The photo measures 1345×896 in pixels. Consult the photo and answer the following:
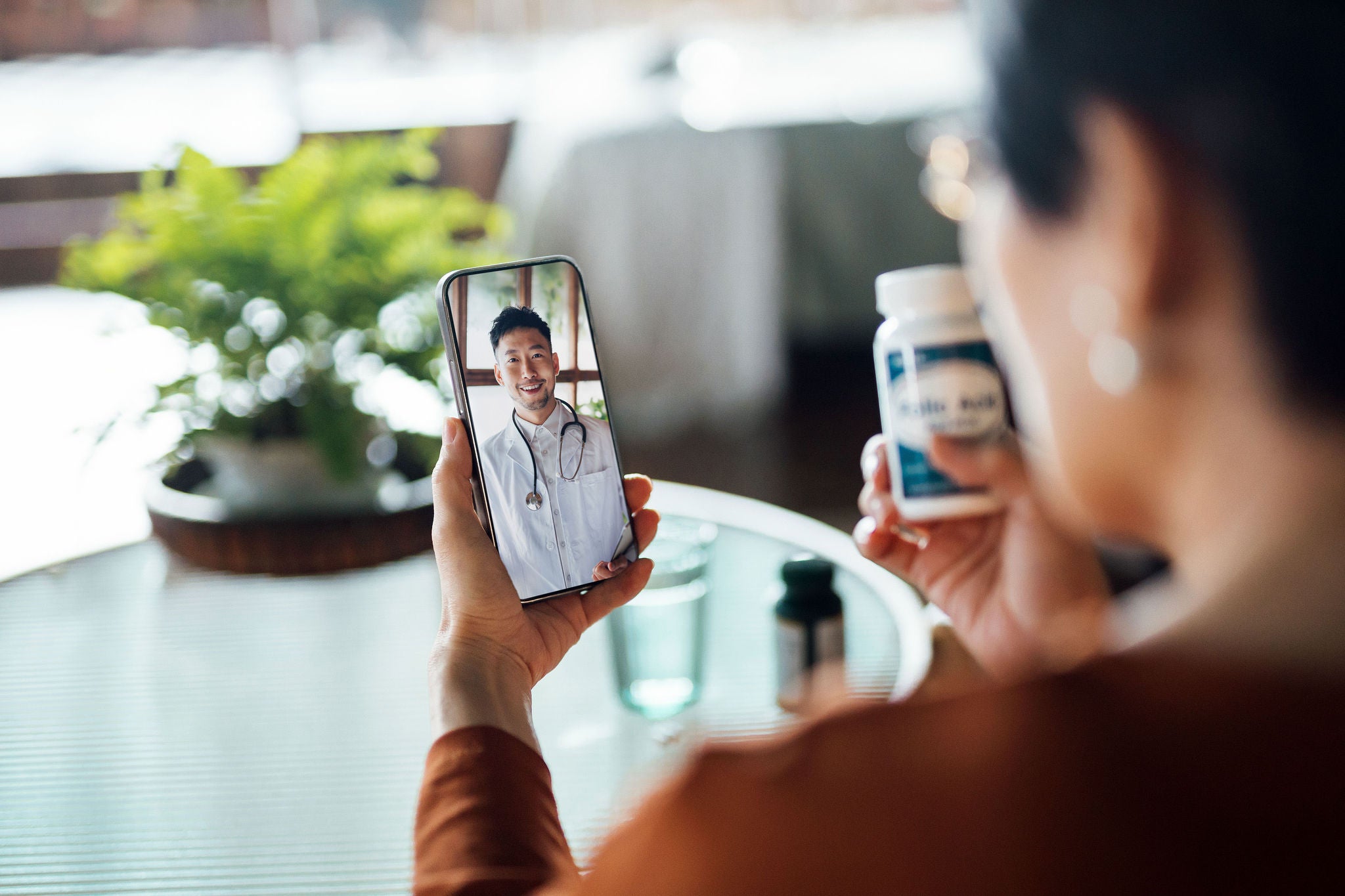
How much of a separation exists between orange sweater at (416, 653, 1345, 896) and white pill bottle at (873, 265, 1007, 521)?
0.34 meters

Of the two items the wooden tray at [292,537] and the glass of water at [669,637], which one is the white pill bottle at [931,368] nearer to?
the glass of water at [669,637]

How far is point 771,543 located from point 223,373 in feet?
1.79

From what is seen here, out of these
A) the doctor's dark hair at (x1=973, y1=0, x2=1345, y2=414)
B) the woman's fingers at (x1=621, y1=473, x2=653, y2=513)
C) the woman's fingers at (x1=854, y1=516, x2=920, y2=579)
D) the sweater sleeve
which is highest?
the doctor's dark hair at (x1=973, y1=0, x2=1345, y2=414)

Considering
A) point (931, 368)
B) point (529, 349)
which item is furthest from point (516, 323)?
point (931, 368)

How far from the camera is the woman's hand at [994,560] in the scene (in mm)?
655

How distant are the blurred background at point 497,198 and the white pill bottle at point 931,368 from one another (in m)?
0.21

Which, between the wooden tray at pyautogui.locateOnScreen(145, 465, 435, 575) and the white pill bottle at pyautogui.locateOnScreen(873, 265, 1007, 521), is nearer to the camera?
the white pill bottle at pyautogui.locateOnScreen(873, 265, 1007, 521)

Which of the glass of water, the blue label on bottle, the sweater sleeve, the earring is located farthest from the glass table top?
the earring

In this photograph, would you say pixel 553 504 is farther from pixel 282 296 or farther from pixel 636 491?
pixel 282 296

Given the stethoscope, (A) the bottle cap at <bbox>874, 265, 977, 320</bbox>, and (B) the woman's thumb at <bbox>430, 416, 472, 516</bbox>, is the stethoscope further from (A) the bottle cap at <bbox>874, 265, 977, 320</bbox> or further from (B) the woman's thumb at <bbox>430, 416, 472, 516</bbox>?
(A) the bottle cap at <bbox>874, 265, 977, 320</bbox>

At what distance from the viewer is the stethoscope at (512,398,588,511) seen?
0.59m

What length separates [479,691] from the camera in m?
0.54

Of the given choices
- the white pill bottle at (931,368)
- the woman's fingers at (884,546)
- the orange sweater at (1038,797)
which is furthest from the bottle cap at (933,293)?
the orange sweater at (1038,797)

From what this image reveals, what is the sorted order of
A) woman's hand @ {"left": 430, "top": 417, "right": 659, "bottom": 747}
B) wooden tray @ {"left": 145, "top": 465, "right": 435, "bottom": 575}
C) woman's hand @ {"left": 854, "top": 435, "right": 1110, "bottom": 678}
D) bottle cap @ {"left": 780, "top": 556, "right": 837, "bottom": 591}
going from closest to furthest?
woman's hand @ {"left": 430, "top": 417, "right": 659, "bottom": 747}
woman's hand @ {"left": 854, "top": 435, "right": 1110, "bottom": 678}
bottle cap @ {"left": 780, "top": 556, "right": 837, "bottom": 591}
wooden tray @ {"left": 145, "top": 465, "right": 435, "bottom": 575}
